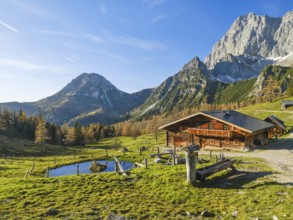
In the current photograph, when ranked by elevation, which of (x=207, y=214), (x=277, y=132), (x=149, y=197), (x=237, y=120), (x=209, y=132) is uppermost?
(x=237, y=120)

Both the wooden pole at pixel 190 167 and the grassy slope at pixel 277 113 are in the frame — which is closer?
the wooden pole at pixel 190 167

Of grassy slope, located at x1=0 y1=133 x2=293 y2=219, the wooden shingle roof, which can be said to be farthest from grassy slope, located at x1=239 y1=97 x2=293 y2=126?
grassy slope, located at x1=0 y1=133 x2=293 y2=219

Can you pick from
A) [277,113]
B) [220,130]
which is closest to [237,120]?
[220,130]

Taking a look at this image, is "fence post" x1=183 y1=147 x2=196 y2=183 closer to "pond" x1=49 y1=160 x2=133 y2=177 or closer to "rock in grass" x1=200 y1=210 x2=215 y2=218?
"rock in grass" x1=200 y1=210 x2=215 y2=218

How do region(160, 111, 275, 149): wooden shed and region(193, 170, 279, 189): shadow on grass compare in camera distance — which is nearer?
region(193, 170, 279, 189): shadow on grass

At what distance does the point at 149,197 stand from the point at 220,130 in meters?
37.2

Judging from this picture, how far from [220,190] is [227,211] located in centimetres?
496

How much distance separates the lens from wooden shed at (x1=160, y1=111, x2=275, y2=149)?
54969 millimetres

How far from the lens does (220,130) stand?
57781mm

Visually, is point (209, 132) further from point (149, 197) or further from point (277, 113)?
point (277, 113)

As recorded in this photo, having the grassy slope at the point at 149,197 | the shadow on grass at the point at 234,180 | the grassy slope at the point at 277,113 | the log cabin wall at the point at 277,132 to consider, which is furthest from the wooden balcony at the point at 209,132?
the grassy slope at the point at 277,113

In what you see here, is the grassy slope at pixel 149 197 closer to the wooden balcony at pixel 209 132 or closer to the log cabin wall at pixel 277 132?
the wooden balcony at pixel 209 132

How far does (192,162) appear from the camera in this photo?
2653 centimetres

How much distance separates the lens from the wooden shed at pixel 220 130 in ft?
180
